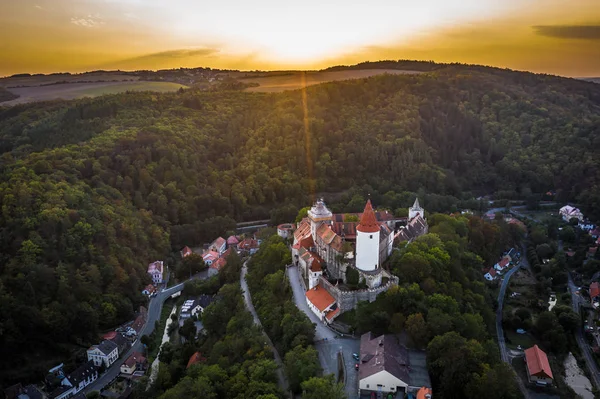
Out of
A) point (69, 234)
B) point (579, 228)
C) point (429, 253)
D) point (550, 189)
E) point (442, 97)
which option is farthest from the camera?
point (442, 97)

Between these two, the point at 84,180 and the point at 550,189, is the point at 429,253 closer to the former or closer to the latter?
the point at 84,180

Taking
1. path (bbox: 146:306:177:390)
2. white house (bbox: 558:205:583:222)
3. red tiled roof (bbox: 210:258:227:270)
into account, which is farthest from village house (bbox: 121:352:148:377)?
white house (bbox: 558:205:583:222)

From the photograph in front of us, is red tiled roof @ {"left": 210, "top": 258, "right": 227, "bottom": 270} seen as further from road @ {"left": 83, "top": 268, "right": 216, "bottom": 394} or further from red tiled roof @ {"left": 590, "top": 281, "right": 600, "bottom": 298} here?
red tiled roof @ {"left": 590, "top": 281, "right": 600, "bottom": 298}

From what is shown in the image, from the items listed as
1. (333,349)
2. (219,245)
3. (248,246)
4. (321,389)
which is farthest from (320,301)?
(219,245)

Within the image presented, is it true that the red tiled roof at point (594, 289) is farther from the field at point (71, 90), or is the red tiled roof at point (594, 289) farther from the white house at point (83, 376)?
the field at point (71, 90)

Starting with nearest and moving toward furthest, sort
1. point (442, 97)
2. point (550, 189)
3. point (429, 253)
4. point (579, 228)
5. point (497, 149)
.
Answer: point (429, 253), point (579, 228), point (550, 189), point (497, 149), point (442, 97)

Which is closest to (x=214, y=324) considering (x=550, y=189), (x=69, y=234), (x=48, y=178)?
(x=69, y=234)
